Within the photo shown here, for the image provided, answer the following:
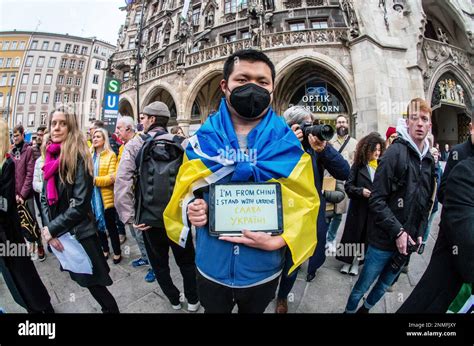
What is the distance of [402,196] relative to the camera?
4.96ft

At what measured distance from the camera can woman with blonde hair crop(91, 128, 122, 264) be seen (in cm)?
251

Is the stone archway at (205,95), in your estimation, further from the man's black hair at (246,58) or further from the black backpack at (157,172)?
the man's black hair at (246,58)

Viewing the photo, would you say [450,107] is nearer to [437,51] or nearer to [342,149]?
[437,51]

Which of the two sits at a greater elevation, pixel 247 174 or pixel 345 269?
pixel 247 174

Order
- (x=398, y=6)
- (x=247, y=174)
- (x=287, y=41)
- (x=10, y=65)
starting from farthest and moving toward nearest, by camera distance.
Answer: (x=287, y=41)
(x=398, y=6)
(x=10, y=65)
(x=247, y=174)

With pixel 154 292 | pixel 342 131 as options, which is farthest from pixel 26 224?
pixel 342 131

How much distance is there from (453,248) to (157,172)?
84.9 inches

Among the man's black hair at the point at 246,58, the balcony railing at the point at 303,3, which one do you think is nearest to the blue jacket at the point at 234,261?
the man's black hair at the point at 246,58

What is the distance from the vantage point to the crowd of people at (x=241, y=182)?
0.99 meters

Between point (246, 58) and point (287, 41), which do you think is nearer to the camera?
point (246, 58)

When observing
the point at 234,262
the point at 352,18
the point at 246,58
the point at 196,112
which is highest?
the point at 352,18

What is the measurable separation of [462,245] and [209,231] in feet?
4.73

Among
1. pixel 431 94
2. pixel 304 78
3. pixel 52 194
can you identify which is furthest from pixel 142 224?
pixel 431 94

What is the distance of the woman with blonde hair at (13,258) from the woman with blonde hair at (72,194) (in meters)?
0.33
